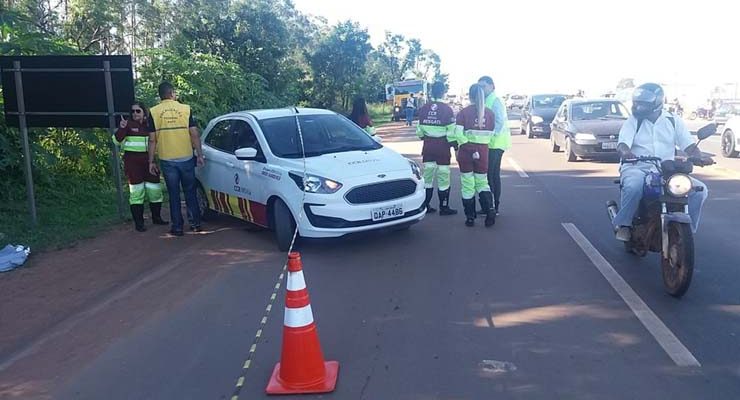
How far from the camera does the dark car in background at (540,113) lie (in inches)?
1039

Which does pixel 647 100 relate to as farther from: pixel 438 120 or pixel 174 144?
pixel 174 144

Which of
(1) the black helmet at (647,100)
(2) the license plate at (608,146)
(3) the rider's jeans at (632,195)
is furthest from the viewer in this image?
(2) the license plate at (608,146)

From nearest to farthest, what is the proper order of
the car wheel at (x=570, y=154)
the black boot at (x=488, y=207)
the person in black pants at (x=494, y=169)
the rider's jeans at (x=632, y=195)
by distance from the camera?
the rider's jeans at (x=632, y=195) → the black boot at (x=488, y=207) → the person in black pants at (x=494, y=169) → the car wheel at (x=570, y=154)

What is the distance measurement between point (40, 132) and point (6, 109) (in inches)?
94.7

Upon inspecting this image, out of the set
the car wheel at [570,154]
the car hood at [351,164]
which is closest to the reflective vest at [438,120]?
the car hood at [351,164]

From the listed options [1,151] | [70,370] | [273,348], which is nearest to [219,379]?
[273,348]

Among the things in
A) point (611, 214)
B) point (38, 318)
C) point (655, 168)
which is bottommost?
point (38, 318)

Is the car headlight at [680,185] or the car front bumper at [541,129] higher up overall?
the car headlight at [680,185]

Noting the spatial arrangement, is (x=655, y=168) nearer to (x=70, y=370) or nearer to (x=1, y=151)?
(x=70, y=370)

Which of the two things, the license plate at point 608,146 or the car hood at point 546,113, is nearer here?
the license plate at point 608,146

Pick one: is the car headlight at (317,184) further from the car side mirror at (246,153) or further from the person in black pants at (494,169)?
the person in black pants at (494,169)

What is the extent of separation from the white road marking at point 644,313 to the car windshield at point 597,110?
1097 centimetres

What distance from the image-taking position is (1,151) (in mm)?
10273

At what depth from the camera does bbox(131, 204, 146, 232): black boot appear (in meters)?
9.46
